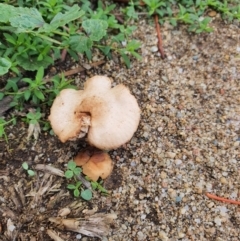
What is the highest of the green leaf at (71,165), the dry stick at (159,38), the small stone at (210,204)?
the dry stick at (159,38)

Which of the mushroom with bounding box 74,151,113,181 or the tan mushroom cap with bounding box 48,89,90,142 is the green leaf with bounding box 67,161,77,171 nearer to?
the mushroom with bounding box 74,151,113,181

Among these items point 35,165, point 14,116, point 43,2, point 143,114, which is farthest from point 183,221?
point 43,2

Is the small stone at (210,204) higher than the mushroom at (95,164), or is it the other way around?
the mushroom at (95,164)

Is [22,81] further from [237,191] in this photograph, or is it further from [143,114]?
[237,191]

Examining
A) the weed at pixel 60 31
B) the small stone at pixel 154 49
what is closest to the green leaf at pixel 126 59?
the weed at pixel 60 31

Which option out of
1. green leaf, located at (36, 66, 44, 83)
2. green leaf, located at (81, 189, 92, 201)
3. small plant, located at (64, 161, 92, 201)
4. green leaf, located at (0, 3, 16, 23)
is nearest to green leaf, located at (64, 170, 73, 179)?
small plant, located at (64, 161, 92, 201)

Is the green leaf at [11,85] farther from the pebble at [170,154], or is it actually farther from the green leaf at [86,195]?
the pebble at [170,154]

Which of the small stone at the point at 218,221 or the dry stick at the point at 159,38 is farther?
the dry stick at the point at 159,38

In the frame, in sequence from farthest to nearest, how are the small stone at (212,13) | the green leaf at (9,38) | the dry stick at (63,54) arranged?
the small stone at (212,13) → the dry stick at (63,54) → the green leaf at (9,38)

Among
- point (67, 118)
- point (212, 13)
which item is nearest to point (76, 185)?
point (67, 118)
